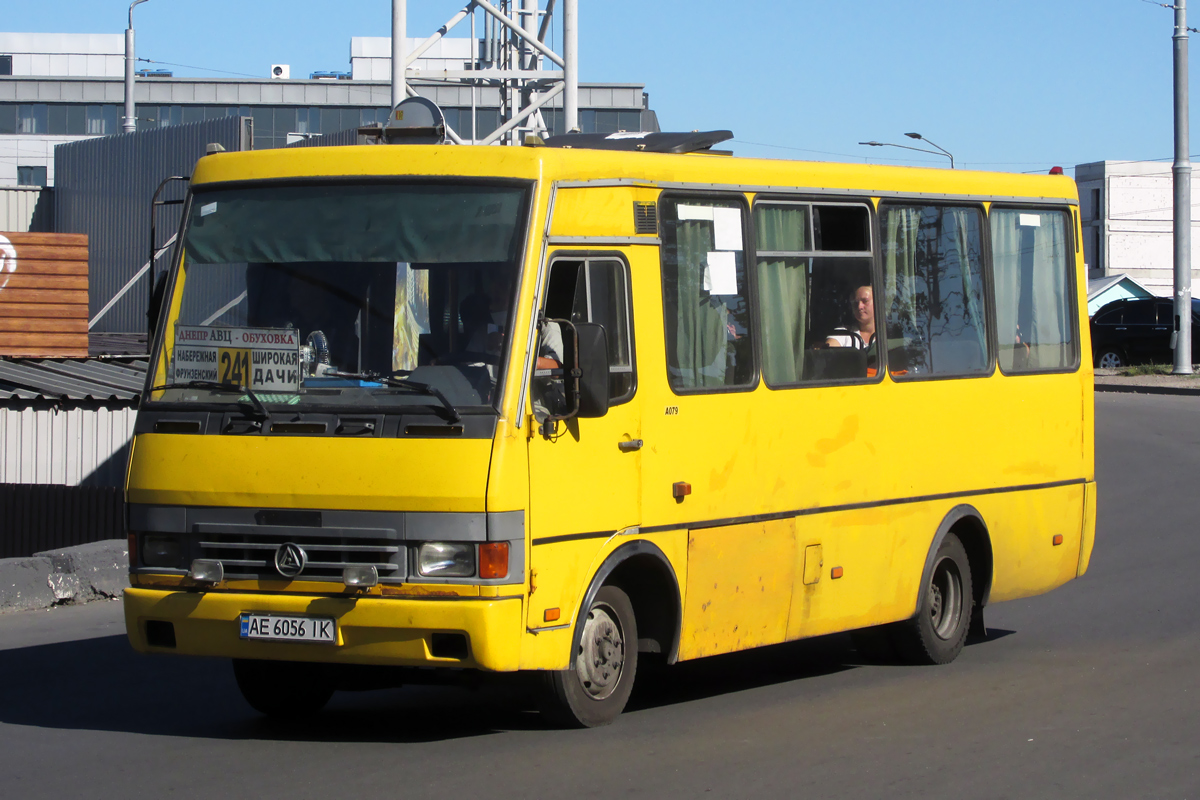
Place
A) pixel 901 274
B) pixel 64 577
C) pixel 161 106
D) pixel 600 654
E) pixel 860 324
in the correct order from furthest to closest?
pixel 161 106
pixel 64 577
pixel 901 274
pixel 860 324
pixel 600 654

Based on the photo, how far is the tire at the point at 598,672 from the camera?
283 inches

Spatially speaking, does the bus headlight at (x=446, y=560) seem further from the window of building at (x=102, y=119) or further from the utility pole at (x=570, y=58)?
the window of building at (x=102, y=119)

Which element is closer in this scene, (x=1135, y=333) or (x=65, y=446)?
(x=65, y=446)

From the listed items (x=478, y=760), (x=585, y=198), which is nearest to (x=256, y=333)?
(x=585, y=198)

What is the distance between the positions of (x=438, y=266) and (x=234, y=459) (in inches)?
48.0

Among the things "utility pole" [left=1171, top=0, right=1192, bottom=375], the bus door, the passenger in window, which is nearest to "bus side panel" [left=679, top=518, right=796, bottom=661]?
the bus door

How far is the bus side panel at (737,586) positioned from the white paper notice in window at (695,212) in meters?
1.55

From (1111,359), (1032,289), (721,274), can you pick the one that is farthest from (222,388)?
(1111,359)

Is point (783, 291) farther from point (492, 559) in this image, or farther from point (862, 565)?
point (492, 559)

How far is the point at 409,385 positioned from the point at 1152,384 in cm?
3061

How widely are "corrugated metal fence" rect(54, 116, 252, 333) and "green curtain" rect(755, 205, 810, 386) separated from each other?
25.1 meters

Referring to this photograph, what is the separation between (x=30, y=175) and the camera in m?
84.2

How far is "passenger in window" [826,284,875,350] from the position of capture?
8.99 metres

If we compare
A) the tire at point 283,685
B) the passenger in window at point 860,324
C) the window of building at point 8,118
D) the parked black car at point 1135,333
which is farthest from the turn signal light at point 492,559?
the window of building at point 8,118
